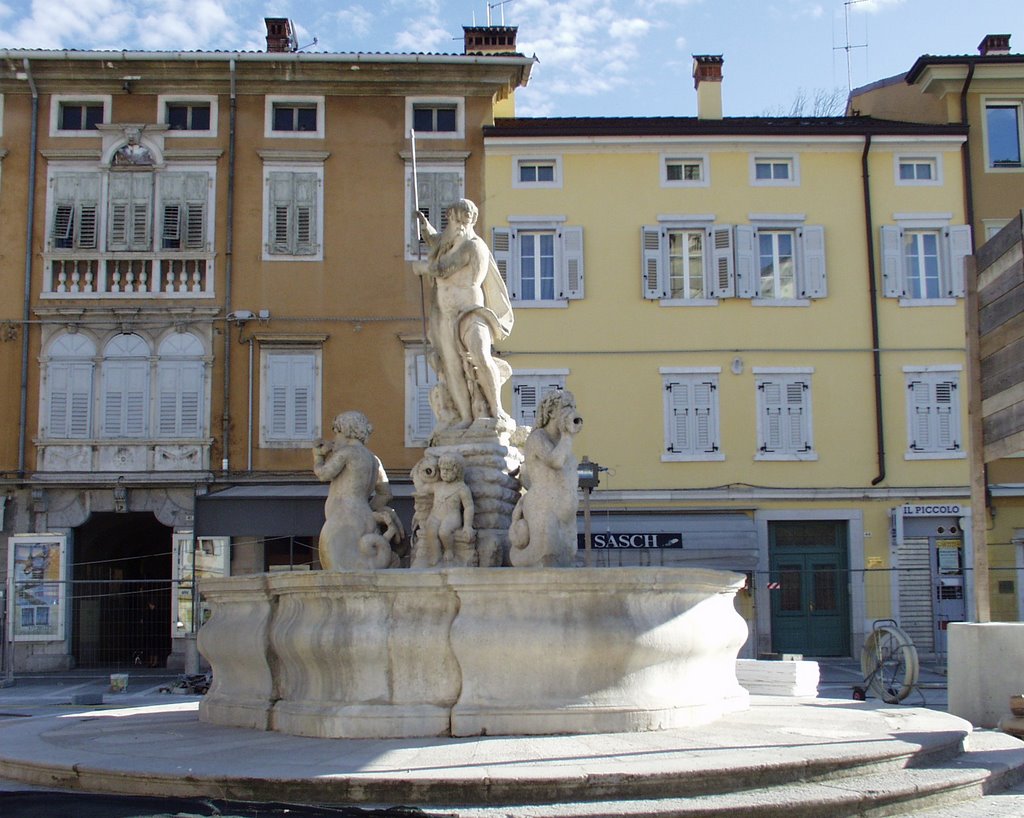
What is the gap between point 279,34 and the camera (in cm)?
2878

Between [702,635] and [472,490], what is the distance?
2718mm

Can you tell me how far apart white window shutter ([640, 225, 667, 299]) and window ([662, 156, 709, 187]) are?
110 cm

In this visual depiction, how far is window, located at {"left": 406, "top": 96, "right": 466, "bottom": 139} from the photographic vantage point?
89.2 feet

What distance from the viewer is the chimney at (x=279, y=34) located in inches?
1128

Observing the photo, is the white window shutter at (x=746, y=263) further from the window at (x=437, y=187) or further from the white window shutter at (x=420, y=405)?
the white window shutter at (x=420, y=405)

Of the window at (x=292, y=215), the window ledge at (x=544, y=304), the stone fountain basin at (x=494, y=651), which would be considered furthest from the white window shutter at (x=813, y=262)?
the stone fountain basin at (x=494, y=651)

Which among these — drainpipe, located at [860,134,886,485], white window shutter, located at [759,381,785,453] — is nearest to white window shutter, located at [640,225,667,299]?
white window shutter, located at [759,381,785,453]

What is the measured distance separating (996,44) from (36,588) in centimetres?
2355

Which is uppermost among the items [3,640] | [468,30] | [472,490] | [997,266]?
[468,30]

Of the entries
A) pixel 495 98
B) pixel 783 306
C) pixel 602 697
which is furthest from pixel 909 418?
pixel 602 697

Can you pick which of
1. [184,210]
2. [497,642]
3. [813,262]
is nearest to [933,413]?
[813,262]

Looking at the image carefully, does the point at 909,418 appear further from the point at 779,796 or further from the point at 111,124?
the point at 779,796

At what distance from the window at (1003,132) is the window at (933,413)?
185 inches

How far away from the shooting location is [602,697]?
303 inches
